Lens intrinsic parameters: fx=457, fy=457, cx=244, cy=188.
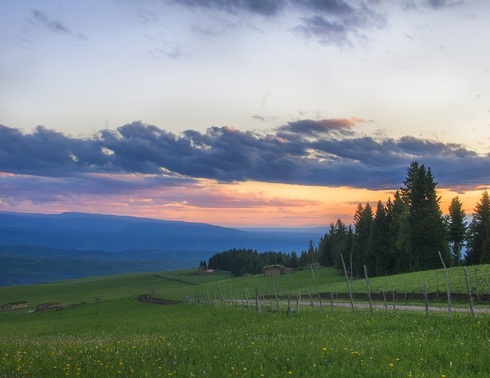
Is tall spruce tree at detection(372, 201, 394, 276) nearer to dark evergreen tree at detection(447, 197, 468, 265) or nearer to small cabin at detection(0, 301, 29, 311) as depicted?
dark evergreen tree at detection(447, 197, 468, 265)

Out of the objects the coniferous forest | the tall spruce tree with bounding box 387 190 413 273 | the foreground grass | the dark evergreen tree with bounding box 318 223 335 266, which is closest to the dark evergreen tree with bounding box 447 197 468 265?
the coniferous forest

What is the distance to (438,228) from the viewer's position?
7512cm

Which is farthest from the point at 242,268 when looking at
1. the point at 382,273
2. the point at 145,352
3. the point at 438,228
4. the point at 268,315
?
the point at 145,352

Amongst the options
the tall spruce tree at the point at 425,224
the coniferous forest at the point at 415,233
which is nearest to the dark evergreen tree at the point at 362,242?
the coniferous forest at the point at 415,233

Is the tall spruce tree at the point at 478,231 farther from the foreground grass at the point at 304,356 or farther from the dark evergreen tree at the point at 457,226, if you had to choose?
the foreground grass at the point at 304,356

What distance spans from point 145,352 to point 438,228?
2728 inches

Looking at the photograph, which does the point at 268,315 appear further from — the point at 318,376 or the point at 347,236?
the point at 347,236

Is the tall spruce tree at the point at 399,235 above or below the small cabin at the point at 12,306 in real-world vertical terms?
above

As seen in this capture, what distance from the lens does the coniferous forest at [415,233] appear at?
7512 centimetres

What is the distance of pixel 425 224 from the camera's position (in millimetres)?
74812

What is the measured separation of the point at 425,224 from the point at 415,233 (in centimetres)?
217

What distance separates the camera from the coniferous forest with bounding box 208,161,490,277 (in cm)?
7512

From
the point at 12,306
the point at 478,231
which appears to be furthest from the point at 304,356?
the point at 12,306

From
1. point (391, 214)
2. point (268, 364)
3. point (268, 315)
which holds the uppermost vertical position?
point (391, 214)
